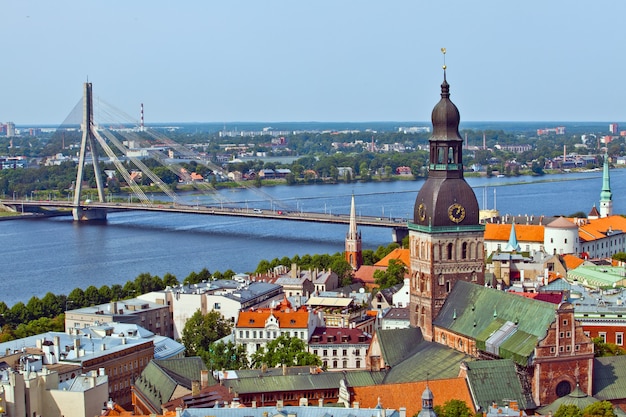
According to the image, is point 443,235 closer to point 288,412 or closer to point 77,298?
point 288,412

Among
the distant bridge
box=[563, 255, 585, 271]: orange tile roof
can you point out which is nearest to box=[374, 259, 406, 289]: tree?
box=[563, 255, 585, 271]: orange tile roof

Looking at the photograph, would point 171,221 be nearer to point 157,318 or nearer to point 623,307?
point 157,318

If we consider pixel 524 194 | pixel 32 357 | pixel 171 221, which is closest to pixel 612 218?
pixel 171 221

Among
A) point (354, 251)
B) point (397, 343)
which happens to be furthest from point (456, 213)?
point (354, 251)

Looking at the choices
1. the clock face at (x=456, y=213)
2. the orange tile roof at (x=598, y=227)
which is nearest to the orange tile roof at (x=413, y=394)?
the clock face at (x=456, y=213)

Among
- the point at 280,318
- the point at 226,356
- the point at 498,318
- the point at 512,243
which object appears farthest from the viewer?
the point at 512,243

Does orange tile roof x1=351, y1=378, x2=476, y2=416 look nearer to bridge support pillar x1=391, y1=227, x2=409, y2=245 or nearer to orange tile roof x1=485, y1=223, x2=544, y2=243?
orange tile roof x1=485, y1=223, x2=544, y2=243
